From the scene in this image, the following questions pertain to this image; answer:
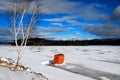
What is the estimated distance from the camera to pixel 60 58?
1667cm

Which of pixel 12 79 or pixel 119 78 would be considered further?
pixel 119 78

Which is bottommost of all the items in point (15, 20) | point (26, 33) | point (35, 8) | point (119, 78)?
point (119, 78)

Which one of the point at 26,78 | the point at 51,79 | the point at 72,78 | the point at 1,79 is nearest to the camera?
the point at 1,79

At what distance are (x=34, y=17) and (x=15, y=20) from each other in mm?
1501

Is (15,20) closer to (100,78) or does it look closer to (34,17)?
(34,17)

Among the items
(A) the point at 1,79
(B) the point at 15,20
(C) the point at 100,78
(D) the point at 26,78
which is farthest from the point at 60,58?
(A) the point at 1,79

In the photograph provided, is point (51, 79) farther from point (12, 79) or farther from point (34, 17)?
point (34, 17)

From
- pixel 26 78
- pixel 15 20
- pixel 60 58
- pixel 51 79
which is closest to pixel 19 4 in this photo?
pixel 15 20

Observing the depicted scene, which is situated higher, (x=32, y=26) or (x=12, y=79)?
(x=32, y=26)

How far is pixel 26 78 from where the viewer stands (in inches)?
303

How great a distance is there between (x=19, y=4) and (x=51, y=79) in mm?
6885

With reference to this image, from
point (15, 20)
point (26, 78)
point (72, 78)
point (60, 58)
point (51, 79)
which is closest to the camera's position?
point (26, 78)

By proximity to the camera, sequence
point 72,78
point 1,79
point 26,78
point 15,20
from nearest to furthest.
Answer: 1. point 1,79
2. point 26,78
3. point 72,78
4. point 15,20

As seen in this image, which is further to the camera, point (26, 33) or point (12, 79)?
point (26, 33)
